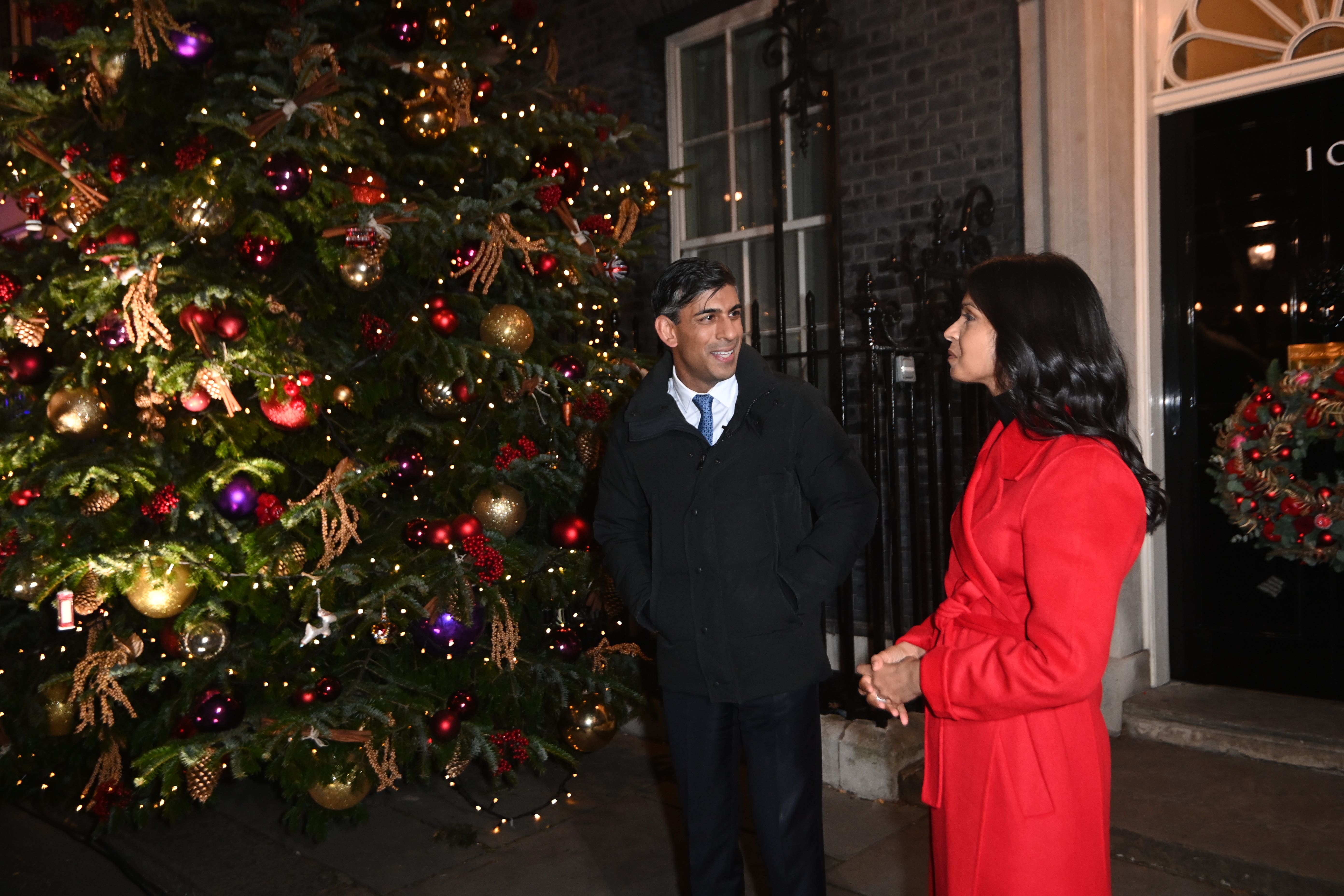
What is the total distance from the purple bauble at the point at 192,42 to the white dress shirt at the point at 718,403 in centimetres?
240

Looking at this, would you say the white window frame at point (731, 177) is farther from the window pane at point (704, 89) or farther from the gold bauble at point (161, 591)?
the gold bauble at point (161, 591)

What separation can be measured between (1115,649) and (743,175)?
383 centimetres

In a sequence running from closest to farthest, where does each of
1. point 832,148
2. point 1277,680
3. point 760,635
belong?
1. point 760,635
2. point 1277,680
3. point 832,148

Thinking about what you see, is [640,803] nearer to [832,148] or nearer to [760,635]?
[760,635]

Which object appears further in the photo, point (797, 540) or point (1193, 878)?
point (1193, 878)

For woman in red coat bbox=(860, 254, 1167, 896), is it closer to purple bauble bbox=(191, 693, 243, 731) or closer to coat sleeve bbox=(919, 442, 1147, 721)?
coat sleeve bbox=(919, 442, 1147, 721)

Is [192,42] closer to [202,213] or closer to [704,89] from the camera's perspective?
[202,213]

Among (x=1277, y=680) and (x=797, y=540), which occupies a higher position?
(x=797, y=540)

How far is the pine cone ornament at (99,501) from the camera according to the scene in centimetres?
375

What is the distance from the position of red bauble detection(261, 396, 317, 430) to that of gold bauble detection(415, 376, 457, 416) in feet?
1.49

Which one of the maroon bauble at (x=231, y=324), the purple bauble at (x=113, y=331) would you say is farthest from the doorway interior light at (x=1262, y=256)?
the purple bauble at (x=113, y=331)

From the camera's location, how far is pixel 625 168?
23.7 ft

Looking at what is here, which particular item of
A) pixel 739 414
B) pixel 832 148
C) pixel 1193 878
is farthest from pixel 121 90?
pixel 1193 878

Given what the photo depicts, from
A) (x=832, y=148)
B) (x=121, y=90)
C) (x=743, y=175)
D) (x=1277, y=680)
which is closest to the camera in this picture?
(x=121, y=90)
